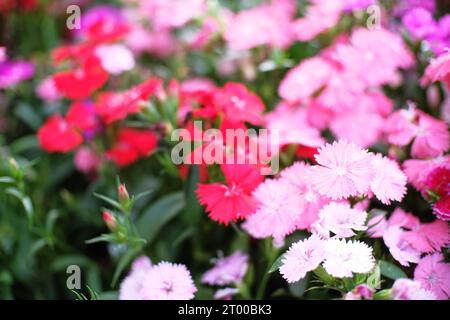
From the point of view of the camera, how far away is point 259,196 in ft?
3.14

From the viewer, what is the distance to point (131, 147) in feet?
4.29

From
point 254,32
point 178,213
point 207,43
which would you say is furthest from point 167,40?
point 178,213

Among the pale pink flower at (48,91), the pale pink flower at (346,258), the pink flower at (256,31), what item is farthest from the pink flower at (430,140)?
the pale pink flower at (48,91)

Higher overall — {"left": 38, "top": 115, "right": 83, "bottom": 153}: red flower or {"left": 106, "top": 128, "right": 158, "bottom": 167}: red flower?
{"left": 38, "top": 115, "right": 83, "bottom": 153}: red flower

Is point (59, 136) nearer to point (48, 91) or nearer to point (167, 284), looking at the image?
point (48, 91)

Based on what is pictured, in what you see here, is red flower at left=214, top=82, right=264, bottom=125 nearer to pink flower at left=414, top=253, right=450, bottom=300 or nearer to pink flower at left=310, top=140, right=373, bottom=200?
pink flower at left=310, top=140, right=373, bottom=200

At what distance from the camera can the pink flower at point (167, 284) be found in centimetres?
89

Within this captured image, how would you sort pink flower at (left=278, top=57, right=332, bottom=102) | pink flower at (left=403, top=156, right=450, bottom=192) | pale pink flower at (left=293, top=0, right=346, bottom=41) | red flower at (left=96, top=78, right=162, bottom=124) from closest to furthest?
pink flower at (left=403, top=156, right=450, bottom=192)
red flower at (left=96, top=78, right=162, bottom=124)
pink flower at (left=278, top=57, right=332, bottom=102)
pale pink flower at (left=293, top=0, right=346, bottom=41)

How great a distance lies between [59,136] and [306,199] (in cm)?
67

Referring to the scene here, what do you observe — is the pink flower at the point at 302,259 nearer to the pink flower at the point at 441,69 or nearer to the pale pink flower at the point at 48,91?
the pink flower at the point at 441,69

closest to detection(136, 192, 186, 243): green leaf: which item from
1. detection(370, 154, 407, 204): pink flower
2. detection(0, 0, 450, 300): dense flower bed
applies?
detection(0, 0, 450, 300): dense flower bed

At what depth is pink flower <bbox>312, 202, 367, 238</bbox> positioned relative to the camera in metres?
0.83

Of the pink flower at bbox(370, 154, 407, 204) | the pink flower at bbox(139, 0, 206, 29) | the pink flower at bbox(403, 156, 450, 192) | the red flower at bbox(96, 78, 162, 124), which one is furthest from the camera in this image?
the pink flower at bbox(139, 0, 206, 29)

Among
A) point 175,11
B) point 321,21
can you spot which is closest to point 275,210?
point 321,21
